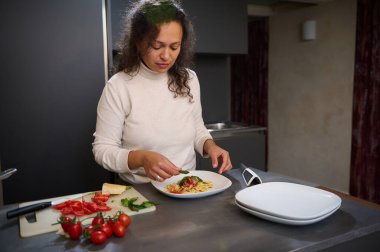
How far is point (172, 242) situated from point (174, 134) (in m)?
0.68

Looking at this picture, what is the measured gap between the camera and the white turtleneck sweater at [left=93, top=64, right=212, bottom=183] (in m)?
1.31

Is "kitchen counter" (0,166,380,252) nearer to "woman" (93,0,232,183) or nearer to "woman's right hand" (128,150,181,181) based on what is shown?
"woman's right hand" (128,150,181,181)

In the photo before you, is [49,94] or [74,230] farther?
[49,94]

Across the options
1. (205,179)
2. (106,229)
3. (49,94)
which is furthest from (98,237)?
(49,94)

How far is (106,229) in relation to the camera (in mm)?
805

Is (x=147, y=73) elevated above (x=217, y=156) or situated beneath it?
elevated above

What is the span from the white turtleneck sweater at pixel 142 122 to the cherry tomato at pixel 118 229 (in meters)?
0.41

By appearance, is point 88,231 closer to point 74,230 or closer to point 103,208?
point 74,230

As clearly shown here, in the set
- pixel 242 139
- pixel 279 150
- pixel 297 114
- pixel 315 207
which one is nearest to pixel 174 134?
pixel 315 207

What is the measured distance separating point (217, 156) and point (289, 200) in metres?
0.38

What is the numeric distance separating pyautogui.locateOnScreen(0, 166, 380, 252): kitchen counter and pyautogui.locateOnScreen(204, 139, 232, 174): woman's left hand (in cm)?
25

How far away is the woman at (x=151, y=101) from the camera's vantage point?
126cm

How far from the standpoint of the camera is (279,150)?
4.48 m

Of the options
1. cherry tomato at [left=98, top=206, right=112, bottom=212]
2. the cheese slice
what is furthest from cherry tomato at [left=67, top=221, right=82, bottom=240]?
the cheese slice
